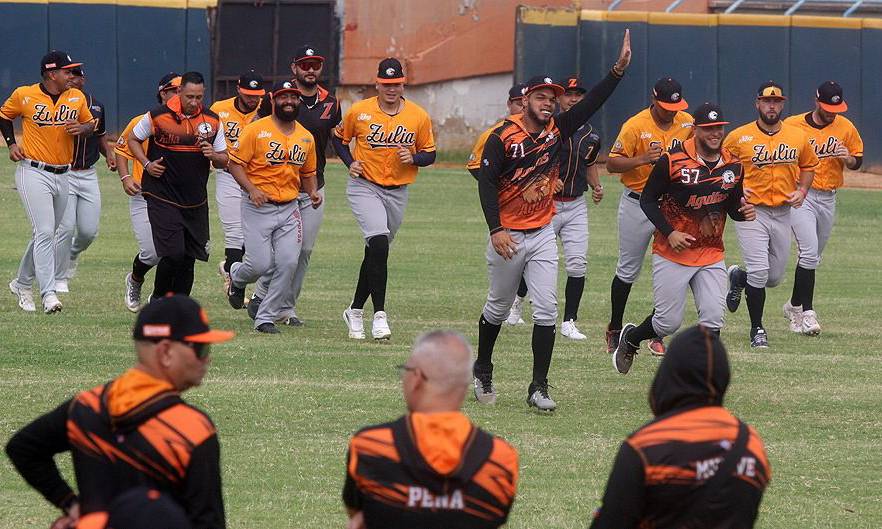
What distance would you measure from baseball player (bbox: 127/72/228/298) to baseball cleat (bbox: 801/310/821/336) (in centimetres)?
590

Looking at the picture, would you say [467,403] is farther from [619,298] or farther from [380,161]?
[380,161]

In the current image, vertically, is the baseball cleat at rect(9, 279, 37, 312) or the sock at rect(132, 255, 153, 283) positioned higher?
the sock at rect(132, 255, 153, 283)

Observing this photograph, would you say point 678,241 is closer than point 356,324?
Yes

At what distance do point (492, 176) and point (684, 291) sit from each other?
1931 millimetres

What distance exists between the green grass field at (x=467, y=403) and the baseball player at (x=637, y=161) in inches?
21.6

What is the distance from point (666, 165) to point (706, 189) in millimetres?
355

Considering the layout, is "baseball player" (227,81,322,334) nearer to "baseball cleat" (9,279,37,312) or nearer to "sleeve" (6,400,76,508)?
"baseball cleat" (9,279,37,312)

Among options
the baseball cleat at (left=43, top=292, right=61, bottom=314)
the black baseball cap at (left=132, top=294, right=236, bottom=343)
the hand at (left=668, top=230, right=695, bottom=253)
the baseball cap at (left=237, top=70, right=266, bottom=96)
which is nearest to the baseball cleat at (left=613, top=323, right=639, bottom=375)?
the hand at (left=668, top=230, right=695, bottom=253)

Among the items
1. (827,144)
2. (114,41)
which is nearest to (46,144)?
(827,144)

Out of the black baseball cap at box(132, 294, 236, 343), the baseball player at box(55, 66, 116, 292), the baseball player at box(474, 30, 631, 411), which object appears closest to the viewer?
the black baseball cap at box(132, 294, 236, 343)

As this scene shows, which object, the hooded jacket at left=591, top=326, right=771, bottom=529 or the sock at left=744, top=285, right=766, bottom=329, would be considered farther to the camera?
the sock at left=744, top=285, right=766, bottom=329

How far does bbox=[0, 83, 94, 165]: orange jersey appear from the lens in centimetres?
1352

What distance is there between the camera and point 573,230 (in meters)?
13.9

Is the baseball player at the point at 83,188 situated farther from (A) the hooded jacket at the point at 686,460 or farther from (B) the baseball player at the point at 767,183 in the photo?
(A) the hooded jacket at the point at 686,460
